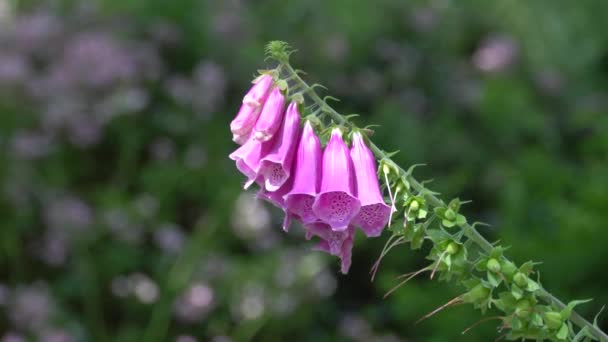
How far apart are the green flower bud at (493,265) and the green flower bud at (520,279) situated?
28 millimetres

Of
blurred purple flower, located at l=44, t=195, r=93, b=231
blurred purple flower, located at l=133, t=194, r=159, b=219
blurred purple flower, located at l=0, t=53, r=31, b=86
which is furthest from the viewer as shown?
blurred purple flower, located at l=0, t=53, r=31, b=86

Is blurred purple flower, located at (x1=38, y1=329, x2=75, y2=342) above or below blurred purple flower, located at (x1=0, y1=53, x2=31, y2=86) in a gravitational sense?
below

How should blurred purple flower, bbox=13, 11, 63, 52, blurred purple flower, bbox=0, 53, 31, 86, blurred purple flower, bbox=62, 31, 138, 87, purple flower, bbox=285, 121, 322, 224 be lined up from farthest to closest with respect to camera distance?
1. blurred purple flower, bbox=13, 11, 63, 52
2. blurred purple flower, bbox=62, 31, 138, 87
3. blurred purple flower, bbox=0, 53, 31, 86
4. purple flower, bbox=285, 121, 322, 224

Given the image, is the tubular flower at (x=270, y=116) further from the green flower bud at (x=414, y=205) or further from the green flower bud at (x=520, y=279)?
the green flower bud at (x=520, y=279)

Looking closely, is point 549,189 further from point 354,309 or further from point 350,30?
point 350,30

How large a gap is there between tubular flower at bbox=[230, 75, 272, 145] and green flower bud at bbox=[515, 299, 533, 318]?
53 cm

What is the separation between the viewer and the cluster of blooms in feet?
4.85

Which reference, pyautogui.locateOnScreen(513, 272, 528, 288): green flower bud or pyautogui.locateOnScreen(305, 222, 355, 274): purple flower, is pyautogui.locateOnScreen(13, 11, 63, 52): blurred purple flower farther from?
pyautogui.locateOnScreen(513, 272, 528, 288): green flower bud

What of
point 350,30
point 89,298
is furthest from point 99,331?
point 350,30

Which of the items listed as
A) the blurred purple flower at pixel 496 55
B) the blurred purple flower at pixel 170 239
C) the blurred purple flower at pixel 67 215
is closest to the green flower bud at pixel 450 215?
the blurred purple flower at pixel 170 239

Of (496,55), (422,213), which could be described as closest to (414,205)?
(422,213)

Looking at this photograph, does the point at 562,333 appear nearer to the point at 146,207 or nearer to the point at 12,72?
the point at 146,207

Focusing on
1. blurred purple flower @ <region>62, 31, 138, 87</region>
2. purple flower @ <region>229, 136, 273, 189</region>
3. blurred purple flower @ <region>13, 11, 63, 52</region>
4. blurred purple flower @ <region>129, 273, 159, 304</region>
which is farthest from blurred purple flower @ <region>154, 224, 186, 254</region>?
purple flower @ <region>229, 136, 273, 189</region>

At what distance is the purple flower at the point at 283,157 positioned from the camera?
58.4 inches
